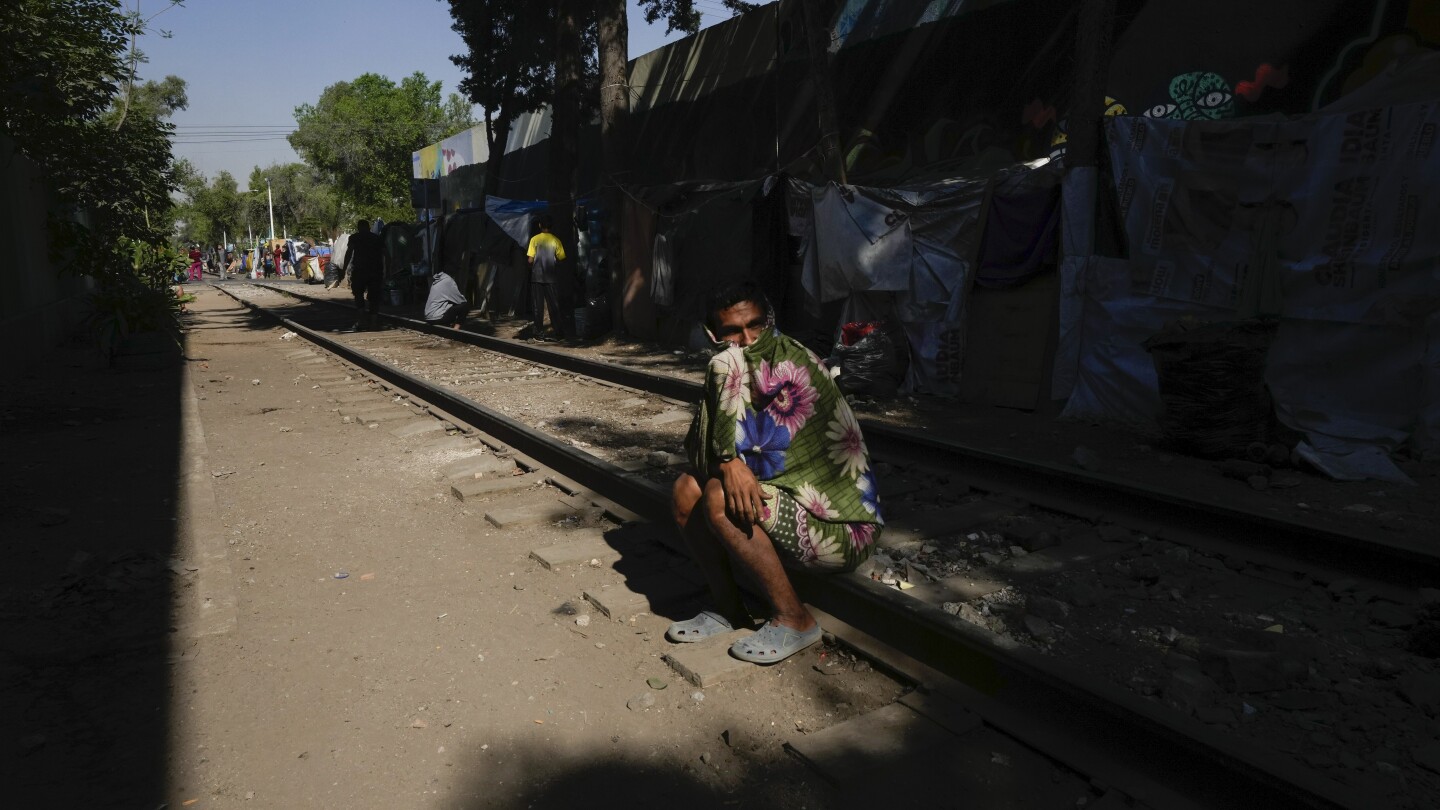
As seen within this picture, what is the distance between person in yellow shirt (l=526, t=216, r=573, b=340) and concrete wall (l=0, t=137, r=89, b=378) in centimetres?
707

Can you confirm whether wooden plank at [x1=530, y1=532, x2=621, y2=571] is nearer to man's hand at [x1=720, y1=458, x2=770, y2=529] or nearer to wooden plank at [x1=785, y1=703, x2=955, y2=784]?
man's hand at [x1=720, y1=458, x2=770, y2=529]

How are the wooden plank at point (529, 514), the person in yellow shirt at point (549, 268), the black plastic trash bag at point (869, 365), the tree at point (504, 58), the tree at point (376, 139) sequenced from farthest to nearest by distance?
the tree at point (376, 139) < the tree at point (504, 58) < the person in yellow shirt at point (549, 268) < the black plastic trash bag at point (869, 365) < the wooden plank at point (529, 514)

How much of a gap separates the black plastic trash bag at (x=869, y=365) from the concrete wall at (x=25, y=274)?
400 inches

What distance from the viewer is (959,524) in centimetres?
497

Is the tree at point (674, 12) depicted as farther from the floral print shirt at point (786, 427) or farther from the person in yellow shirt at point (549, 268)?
the floral print shirt at point (786, 427)

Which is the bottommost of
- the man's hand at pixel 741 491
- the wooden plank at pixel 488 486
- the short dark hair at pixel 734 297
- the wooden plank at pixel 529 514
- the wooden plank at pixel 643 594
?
the wooden plank at pixel 488 486

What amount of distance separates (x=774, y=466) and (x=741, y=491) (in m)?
0.23

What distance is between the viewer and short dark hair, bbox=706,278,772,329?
11.2 feet

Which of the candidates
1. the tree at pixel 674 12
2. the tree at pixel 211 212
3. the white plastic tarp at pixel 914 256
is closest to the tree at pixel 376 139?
the tree at pixel 211 212

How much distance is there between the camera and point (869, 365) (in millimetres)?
9211

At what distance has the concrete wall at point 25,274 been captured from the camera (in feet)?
40.3

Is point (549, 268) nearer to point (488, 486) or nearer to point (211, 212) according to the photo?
point (488, 486)

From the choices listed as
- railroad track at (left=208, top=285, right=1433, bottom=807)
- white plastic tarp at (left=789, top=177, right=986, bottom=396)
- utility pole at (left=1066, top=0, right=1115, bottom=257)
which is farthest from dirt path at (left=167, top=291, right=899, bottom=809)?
utility pole at (left=1066, top=0, right=1115, bottom=257)

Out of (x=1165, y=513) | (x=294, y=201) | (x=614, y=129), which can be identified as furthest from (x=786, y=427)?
(x=294, y=201)
